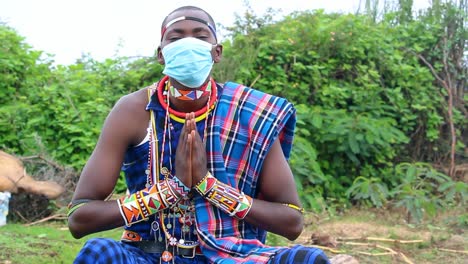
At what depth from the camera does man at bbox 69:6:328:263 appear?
2469 mm

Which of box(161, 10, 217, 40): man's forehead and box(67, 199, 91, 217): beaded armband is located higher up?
box(161, 10, 217, 40): man's forehead

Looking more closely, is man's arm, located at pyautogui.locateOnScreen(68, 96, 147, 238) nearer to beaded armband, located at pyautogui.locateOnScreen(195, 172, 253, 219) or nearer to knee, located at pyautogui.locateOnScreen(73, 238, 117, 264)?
knee, located at pyautogui.locateOnScreen(73, 238, 117, 264)

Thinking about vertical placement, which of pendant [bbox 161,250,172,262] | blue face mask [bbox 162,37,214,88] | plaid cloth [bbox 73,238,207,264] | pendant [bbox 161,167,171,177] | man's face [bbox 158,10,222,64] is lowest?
pendant [bbox 161,250,172,262]

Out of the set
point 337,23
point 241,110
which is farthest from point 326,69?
point 241,110

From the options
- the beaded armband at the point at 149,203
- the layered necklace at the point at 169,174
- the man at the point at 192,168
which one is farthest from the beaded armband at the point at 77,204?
the layered necklace at the point at 169,174

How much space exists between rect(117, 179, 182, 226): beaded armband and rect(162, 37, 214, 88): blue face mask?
0.40 meters

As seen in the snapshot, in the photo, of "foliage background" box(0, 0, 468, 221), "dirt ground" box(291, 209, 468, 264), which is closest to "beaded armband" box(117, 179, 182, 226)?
"dirt ground" box(291, 209, 468, 264)

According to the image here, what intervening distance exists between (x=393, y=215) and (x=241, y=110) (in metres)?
4.58

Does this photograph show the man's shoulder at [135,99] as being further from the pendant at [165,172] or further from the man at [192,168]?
the pendant at [165,172]

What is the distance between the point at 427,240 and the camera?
5.74 m

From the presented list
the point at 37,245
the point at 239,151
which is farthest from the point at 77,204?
the point at 37,245

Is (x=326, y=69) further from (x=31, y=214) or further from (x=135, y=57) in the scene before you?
(x=31, y=214)

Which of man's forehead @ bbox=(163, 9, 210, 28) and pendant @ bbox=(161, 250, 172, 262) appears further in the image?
man's forehead @ bbox=(163, 9, 210, 28)

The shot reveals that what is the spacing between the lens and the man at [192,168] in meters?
2.47
